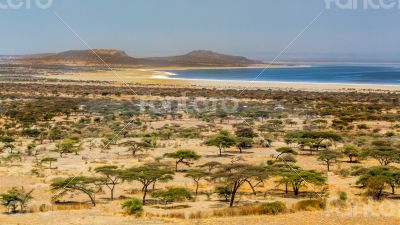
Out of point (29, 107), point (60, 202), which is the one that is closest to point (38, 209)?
point (60, 202)

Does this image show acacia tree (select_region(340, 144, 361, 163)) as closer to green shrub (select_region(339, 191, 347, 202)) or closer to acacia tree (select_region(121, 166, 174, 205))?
green shrub (select_region(339, 191, 347, 202))

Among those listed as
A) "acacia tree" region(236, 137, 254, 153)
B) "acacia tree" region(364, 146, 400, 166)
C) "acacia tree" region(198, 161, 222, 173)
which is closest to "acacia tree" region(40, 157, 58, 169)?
"acacia tree" region(198, 161, 222, 173)

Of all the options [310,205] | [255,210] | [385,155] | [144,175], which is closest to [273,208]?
[255,210]

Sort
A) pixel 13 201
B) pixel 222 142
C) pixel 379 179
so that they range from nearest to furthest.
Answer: pixel 13 201, pixel 379 179, pixel 222 142

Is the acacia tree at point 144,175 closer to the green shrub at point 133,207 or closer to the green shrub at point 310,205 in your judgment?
the green shrub at point 133,207

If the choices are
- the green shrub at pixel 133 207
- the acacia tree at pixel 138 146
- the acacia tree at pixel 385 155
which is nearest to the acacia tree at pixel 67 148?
the acacia tree at pixel 138 146
